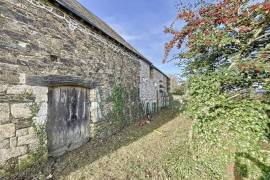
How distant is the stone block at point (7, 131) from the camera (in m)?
3.10

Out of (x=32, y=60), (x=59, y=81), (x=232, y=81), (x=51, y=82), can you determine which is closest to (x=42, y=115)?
(x=51, y=82)

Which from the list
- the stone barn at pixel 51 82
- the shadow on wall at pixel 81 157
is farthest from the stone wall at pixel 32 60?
the shadow on wall at pixel 81 157

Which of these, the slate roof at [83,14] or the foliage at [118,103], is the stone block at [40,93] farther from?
the foliage at [118,103]

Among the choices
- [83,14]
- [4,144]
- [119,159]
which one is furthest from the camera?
[83,14]

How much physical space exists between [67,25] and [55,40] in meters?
0.68

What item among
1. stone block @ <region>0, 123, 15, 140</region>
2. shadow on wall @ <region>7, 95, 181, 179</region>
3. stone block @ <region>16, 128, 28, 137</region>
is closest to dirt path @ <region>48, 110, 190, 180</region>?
shadow on wall @ <region>7, 95, 181, 179</region>

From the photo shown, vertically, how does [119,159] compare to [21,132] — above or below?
below

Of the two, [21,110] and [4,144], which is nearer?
[4,144]

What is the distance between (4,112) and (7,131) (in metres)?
0.34

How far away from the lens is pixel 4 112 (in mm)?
3150

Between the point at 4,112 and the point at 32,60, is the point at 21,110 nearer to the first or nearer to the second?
the point at 4,112

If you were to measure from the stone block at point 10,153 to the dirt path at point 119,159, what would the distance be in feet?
2.48

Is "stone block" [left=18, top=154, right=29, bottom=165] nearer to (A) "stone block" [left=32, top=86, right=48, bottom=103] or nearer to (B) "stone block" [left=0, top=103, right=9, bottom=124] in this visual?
(B) "stone block" [left=0, top=103, right=9, bottom=124]

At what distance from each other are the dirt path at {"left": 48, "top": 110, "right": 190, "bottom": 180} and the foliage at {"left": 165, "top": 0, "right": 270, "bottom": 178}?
1.32 m
